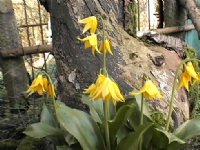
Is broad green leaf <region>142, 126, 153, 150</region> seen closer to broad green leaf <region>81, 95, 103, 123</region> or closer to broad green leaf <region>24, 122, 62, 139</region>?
broad green leaf <region>81, 95, 103, 123</region>

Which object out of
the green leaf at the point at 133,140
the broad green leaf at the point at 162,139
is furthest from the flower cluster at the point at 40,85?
the broad green leaf at the point at 162,139

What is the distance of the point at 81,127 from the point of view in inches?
63.4

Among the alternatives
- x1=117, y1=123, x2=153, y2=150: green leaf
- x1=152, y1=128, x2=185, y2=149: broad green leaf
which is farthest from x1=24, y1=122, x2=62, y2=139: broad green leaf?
x1=152, y1=128, x2=185, y2=149: broad green leaf

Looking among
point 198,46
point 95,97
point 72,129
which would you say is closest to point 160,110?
point 72,129

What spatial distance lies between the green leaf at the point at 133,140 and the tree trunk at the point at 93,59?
0.54 meters

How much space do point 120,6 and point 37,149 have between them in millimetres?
975

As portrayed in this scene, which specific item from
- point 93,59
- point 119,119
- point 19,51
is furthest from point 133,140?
point 19,51

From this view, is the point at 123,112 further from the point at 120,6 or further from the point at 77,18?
the point at 120,6

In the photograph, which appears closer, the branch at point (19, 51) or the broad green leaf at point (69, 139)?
the broad green leaf at point (69, 139)

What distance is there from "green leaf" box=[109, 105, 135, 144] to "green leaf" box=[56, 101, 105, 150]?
0.06 metres

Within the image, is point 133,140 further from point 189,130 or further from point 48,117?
point 48,117

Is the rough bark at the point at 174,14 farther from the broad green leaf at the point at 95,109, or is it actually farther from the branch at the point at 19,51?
the broad green leaf at the point at 95,109

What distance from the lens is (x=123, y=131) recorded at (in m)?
1.71

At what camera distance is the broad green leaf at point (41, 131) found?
1679mm
